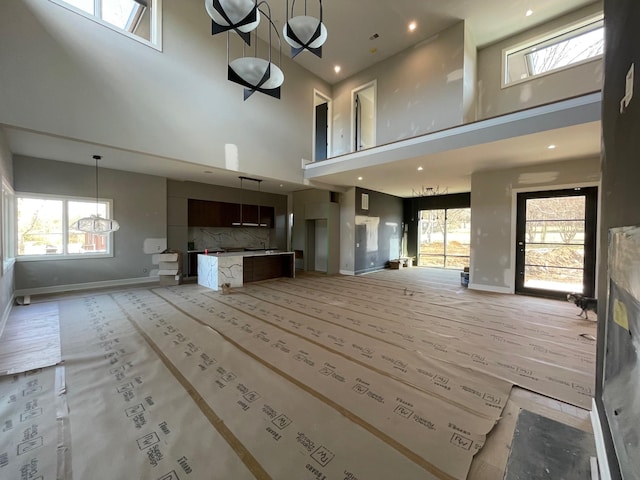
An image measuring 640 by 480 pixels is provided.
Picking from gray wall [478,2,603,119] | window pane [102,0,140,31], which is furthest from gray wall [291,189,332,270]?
window pane [102,0,140,31]

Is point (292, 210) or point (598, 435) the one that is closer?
point (598, 435)

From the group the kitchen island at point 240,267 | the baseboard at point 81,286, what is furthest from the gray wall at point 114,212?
the kitchen island at point 240,267

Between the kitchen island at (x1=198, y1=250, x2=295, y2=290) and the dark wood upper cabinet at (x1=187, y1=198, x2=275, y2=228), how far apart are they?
1713 millimetres

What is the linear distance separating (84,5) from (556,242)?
32.3 feet

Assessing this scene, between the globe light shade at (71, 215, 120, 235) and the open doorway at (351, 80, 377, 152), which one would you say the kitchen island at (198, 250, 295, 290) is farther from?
the open doorway at (351, 80, 377, 152)

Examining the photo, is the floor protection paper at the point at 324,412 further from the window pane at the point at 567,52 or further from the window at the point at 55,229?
the window pane at the point at 567,52

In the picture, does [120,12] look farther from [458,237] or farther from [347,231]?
[458,237]

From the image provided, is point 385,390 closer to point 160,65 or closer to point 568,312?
point 568,312

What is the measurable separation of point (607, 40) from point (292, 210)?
8.93 meters

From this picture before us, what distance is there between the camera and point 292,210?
33.2 ft

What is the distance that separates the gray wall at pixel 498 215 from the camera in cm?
550

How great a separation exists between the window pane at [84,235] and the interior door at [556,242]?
32.4 feet

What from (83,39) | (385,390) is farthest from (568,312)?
(83,39)

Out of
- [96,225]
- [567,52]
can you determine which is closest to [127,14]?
[96,225]
